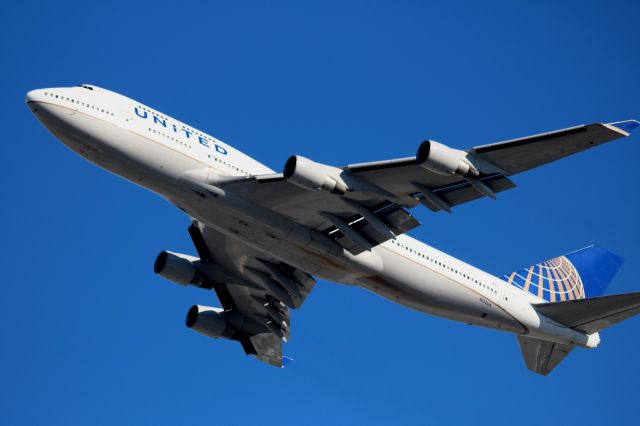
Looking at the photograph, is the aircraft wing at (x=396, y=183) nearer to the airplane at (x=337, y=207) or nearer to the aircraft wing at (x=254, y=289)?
the airplane at (x=337, y=207)

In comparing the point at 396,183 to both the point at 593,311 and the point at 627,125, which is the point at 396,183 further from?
the point at 593,311

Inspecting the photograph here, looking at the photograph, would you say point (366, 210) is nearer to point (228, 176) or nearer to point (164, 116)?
point (228, 176)

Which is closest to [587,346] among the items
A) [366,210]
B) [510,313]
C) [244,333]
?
[510,313]

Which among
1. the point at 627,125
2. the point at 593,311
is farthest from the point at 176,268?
the point at 627,125

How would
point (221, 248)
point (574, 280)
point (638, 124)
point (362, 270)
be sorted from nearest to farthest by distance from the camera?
point (638, 124) → point (362, 270) → point (221, 248) → point (574, 280)

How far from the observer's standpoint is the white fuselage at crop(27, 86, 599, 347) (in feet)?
96.2

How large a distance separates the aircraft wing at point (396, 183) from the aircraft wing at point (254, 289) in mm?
4828

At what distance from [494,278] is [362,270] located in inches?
245

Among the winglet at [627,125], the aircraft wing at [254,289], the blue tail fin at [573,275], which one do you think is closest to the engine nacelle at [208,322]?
the aircraft wing at [254,289]

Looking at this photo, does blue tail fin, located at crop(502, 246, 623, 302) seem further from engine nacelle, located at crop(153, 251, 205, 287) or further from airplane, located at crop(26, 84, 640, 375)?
engine nacelle, located at crop(153, 251, 205, 287)

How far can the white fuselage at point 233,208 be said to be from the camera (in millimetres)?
29328

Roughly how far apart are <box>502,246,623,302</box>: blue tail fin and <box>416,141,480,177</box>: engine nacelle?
35.9ft

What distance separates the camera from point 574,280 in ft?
128

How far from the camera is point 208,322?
126 feet
